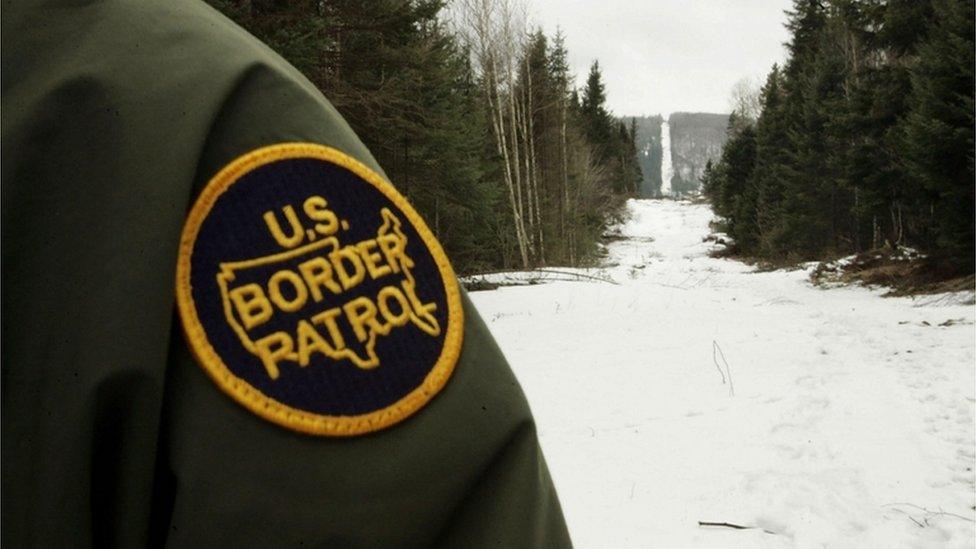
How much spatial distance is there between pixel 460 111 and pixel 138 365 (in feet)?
44.7

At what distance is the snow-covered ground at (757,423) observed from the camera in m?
2.84

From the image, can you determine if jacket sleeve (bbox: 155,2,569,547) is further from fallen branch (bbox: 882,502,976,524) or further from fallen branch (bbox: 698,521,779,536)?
fallen branch (bbox: 882,502,976,524)

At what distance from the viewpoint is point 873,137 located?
1519 cm

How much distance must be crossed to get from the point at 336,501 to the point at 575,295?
10.2 meters

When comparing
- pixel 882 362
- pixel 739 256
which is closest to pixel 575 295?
pixel 882 362

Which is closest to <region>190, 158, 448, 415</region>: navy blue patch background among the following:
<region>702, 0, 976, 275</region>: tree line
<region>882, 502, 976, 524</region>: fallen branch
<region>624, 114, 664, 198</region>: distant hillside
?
<region>882, 502, 976, 524</region>: fallen branch

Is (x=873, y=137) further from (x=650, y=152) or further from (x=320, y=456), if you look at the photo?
(x=650, y=152)

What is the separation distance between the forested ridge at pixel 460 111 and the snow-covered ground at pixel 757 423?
339 centimetres

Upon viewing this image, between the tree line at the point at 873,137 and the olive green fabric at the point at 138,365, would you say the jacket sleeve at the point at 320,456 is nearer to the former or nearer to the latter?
the olive green fabric at the point at 138,365

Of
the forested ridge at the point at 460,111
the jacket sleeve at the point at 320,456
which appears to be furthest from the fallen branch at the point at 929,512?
the forested ridge at the point at 460,111

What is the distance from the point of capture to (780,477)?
324 cm

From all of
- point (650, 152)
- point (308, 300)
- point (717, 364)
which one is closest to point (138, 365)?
point (308, 300)

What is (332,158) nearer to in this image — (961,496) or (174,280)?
(174,280)

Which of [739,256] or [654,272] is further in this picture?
[739,256]
